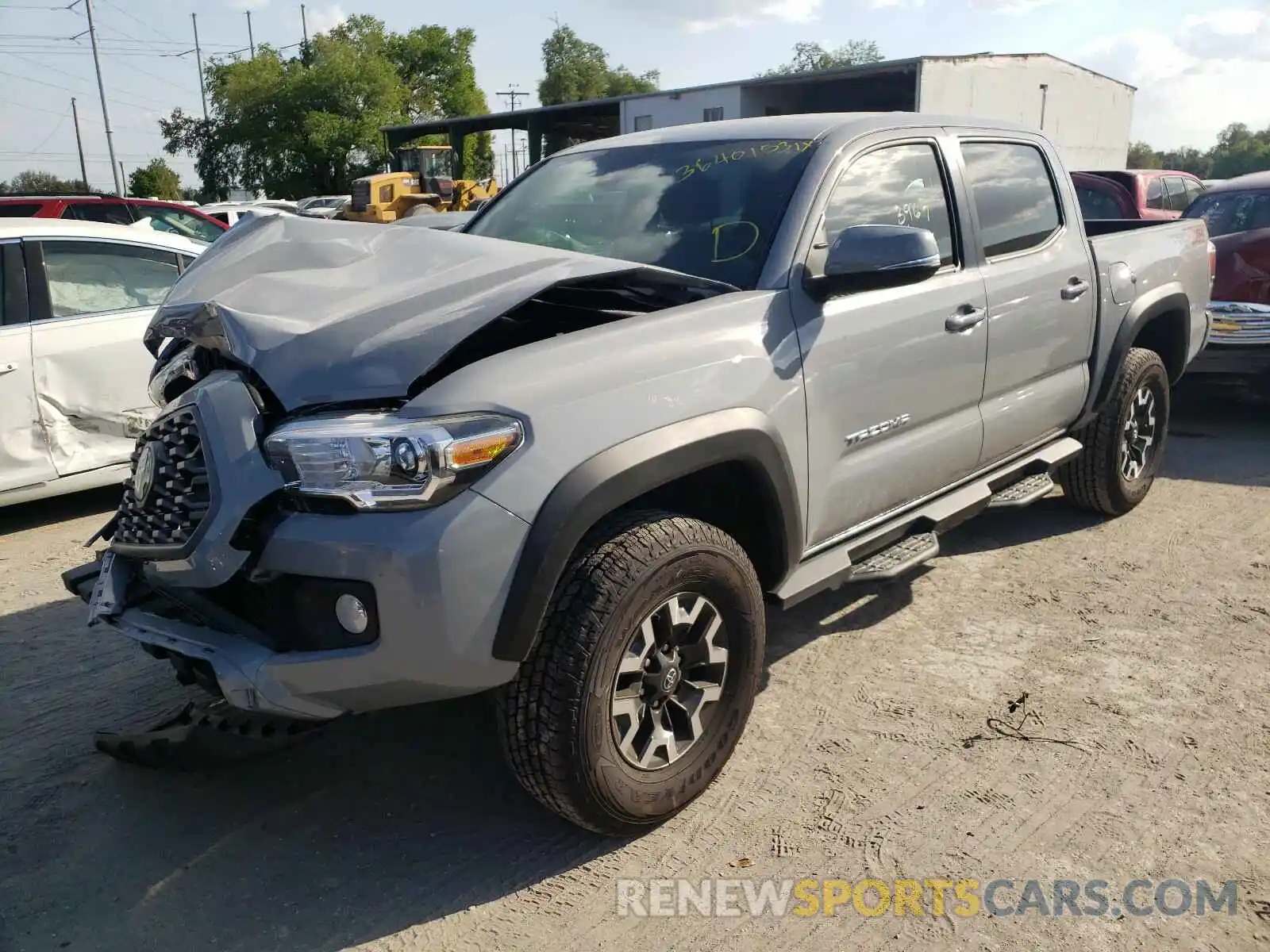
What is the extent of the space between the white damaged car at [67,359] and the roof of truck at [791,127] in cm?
302

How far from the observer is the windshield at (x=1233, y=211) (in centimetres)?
830

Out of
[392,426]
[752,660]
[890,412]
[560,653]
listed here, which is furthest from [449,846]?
[890,412]

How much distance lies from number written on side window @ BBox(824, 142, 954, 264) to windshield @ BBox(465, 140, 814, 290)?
185 millimetres

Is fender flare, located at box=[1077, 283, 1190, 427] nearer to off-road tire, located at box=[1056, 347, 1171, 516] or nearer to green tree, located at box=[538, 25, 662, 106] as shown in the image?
off-road tire, located at box=[1056, 347, 1171, 516]

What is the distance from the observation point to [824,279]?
124 inches

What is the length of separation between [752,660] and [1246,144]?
4333 inches

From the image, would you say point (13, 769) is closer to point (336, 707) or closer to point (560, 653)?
point (336, 707)

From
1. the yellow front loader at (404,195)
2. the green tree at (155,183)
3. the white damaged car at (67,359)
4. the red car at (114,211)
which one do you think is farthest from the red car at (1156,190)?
the green tree at (155,183)

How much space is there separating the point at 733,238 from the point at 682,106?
32219mm

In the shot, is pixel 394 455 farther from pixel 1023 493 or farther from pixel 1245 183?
pixel 1245 183

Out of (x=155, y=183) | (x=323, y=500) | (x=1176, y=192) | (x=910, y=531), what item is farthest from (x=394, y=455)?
(x=155, y=183)

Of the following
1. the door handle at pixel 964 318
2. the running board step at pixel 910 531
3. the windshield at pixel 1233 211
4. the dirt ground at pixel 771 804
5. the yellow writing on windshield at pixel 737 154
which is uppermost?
the yellow writing on windshield at pixel 737 154

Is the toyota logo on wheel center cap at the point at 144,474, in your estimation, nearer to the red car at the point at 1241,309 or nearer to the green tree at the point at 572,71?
the red car at the point at 1241,309

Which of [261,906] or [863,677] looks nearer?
[261,906]
